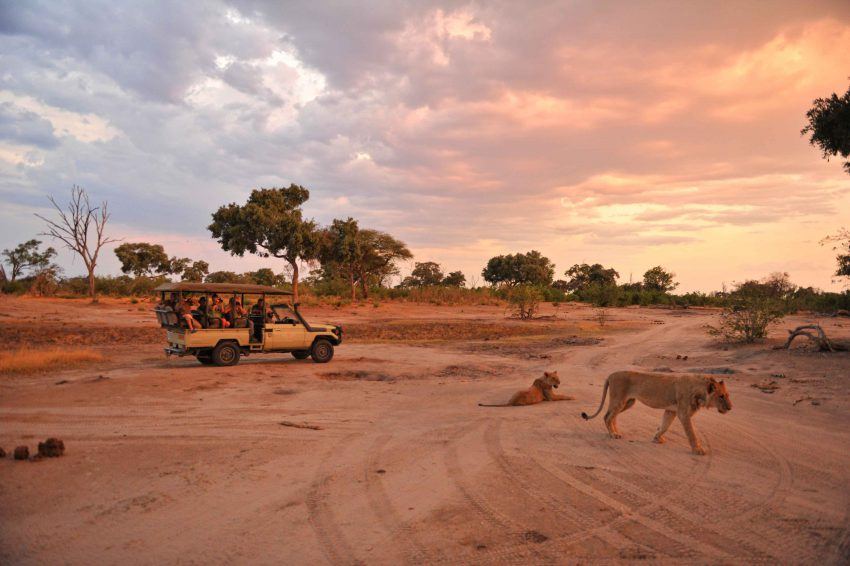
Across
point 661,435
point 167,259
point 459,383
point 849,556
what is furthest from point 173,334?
point 167,259

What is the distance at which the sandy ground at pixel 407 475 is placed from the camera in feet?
13.8

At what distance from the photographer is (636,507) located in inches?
188

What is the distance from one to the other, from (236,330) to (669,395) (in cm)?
1134

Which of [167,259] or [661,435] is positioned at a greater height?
[167,259]

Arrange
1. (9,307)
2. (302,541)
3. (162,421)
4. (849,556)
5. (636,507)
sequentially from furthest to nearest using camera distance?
(9,307), (162,421), (636,507), (302,541), (849,556)

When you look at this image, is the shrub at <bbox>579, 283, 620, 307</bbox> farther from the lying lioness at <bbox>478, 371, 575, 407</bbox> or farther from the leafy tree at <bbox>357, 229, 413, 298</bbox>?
the lying lioness at <bbox>478, 371, 575, 407</bbox>

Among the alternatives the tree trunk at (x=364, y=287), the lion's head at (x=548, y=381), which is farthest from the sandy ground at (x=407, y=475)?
the tree trunk at (x=364, y=287)

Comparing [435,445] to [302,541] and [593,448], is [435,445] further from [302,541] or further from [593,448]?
[302,541]

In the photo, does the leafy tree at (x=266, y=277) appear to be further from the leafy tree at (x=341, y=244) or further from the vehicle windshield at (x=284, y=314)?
the vehicle windshield at (x=284, y=314)

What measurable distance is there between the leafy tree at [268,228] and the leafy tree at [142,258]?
2742 cm

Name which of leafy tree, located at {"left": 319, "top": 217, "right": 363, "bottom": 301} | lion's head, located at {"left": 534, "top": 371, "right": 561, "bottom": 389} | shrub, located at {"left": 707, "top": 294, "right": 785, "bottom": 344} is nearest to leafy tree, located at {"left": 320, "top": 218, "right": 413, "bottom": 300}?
leafy tree, located at {"left": 319, "top": 217, "right": 363, "bottom": 301}

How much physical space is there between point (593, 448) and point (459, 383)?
219 inches

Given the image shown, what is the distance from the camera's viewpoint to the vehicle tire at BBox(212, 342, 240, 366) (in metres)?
14.0

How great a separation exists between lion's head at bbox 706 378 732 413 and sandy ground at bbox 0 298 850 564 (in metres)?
0.63
